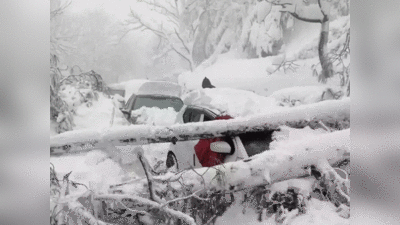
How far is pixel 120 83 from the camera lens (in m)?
1.83

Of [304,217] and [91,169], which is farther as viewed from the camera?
[304,217]

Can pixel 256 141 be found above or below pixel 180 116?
below

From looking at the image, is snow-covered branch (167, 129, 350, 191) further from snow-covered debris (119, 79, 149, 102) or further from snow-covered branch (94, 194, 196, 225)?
snow-covered debris (119, 79, 149, 102)

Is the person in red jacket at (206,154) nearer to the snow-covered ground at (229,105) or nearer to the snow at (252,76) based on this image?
the snow-covered ground at (229,105)

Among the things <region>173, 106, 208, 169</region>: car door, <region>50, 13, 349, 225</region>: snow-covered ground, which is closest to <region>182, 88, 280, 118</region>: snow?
<region>50, 13, 349, 225</region>: snow-covered ground

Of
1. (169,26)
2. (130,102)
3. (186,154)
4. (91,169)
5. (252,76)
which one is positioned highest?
(169,26)

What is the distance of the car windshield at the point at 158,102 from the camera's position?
1.84 m

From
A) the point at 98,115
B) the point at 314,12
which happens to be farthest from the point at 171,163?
the point at 314,12

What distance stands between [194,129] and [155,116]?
252 millimetres

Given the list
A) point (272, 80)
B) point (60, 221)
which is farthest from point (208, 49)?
point (60, 221)

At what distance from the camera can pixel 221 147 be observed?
1865 millimetres

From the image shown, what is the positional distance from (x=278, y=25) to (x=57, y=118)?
57.7 inches

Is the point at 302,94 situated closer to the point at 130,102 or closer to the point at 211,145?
the point at 211,145

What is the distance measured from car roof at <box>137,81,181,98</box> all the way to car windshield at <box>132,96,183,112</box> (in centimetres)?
3
